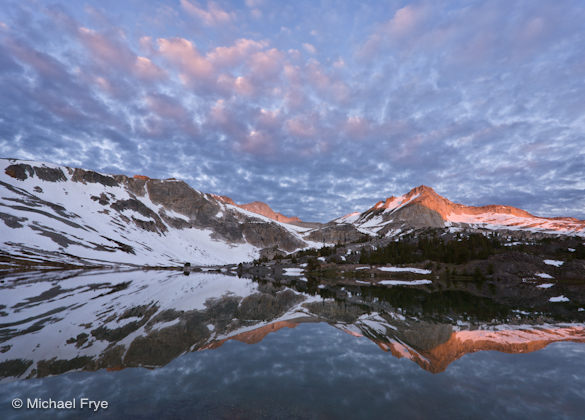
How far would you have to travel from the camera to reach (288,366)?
13203 millimetres

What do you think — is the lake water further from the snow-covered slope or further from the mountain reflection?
the snow-covered slope

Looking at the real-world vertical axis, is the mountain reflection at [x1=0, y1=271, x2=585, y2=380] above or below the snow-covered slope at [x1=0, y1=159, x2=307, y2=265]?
below

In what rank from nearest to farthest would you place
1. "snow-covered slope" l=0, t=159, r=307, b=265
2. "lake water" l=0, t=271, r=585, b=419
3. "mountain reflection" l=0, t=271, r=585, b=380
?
"lake water" l=0, t=271, r=585, b=419 < "mountain reflection" l=0, t=271, r=585, b=380 < "snow-covered slope" l=0, t=159, r=307, b=265

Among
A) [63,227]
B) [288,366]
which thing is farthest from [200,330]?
[63,227]

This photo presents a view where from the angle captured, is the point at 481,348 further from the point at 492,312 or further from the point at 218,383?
the point at 492,312

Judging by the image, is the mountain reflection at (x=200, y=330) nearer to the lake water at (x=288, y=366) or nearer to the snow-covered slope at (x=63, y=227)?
the lake water at (x=288, y=366)

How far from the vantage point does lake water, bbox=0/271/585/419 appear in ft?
30.6

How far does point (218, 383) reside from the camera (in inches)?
427

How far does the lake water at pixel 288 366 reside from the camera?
9.33 m

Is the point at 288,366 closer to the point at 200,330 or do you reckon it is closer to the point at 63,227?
the point at 200,330

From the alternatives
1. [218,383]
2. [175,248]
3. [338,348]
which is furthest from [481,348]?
[175,248]

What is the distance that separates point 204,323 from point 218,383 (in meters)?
11.8

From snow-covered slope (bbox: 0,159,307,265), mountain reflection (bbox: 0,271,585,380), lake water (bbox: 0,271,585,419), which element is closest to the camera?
lake water (bbox: 0,271,585,419)

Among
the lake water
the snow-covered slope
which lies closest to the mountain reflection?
the lake water
